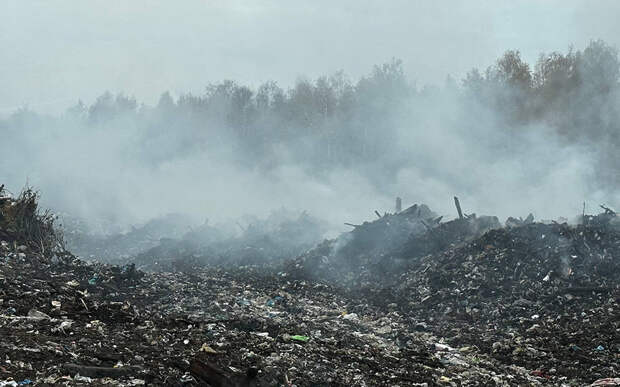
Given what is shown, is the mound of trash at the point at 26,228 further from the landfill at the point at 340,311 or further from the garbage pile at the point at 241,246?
the garbage pile at the point at 241,246

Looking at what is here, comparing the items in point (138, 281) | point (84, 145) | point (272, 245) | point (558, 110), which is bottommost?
point (138, 281)

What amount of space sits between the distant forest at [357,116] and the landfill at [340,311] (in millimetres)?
10673

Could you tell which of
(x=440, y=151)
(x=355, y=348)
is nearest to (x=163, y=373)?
(x=355, y=348)

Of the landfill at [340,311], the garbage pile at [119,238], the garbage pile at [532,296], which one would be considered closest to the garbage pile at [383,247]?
the landfill at [340,311]

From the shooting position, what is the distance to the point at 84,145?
3275cm

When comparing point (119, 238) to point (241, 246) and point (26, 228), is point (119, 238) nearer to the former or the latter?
point (241, 246)

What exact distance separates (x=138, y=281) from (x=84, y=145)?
27.9 metres

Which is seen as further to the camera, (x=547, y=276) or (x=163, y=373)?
(x=547, y=276)

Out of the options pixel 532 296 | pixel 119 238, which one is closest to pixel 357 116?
pixel 119 238

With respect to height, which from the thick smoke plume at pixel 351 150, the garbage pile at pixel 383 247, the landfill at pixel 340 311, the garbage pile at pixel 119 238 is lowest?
the landfill at pixel 340 311

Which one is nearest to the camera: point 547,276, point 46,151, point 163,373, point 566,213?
point 163,373

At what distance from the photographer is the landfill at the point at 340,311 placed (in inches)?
157

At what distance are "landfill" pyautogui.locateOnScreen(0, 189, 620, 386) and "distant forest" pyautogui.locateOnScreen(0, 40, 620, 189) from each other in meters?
10.7

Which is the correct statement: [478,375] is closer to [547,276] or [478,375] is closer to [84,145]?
[547,276]
